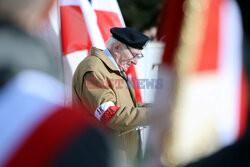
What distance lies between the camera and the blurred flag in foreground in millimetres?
765

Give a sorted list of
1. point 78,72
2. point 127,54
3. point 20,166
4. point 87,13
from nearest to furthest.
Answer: point 20,166, point 78,72, point 127,54, point 87,13

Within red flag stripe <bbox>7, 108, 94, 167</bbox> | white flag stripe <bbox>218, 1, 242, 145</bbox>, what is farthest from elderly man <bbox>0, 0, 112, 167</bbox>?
white flag stripe <bbox>218, 1, 242, 145</bbox>

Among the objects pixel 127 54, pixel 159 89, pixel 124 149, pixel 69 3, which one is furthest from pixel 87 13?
pixel 159 89

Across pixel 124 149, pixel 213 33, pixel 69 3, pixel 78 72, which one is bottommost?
pixel 124 149

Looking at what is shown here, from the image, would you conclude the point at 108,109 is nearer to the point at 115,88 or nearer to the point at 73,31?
the point at 115,88

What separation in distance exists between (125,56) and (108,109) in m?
0.52

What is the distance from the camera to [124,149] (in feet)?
7.42

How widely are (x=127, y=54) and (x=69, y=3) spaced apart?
56.6 inches

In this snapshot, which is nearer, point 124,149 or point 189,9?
point 189,9

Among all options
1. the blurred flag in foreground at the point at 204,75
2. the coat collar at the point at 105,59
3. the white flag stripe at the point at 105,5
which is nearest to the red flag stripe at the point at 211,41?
the blurred flag in foreground at the point at 204,75

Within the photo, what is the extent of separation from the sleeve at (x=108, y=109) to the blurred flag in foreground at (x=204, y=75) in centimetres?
122

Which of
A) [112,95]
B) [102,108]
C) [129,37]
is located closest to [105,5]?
[129,37]

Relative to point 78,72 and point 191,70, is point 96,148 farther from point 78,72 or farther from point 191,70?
point 78,72

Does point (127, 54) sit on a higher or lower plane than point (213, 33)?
lower
